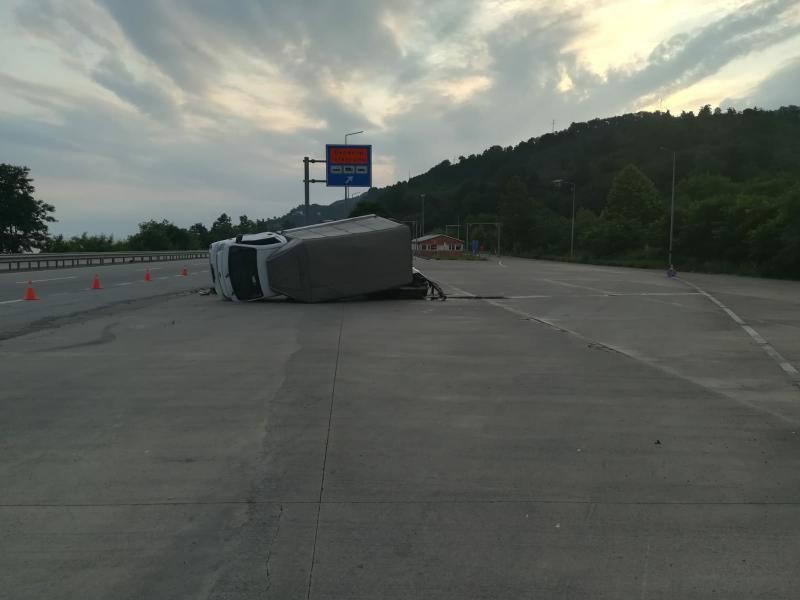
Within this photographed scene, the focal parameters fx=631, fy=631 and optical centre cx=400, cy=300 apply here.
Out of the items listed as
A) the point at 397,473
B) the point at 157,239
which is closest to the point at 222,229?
the point at 157,239

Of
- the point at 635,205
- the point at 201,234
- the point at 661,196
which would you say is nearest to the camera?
the point at 635,205

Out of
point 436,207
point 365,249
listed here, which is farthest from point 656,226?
point 436,207

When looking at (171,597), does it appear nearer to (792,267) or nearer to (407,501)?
(407,501)

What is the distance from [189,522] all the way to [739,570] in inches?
123

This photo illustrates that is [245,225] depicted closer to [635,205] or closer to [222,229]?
[222,229]

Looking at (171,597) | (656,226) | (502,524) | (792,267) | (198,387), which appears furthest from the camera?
(656,226)

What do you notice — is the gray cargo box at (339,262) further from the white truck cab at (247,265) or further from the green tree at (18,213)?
the green tree at (18,213)

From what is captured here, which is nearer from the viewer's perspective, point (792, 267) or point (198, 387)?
point (198, 387)

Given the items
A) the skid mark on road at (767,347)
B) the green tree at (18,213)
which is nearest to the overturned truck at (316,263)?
the skid mark on road at (767,347)

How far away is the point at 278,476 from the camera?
458 centimetres

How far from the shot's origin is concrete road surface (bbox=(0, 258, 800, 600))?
3.32 metres

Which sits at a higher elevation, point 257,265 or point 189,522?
point 257,265

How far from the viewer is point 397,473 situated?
4648 mm

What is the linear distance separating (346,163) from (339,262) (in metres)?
18.8
